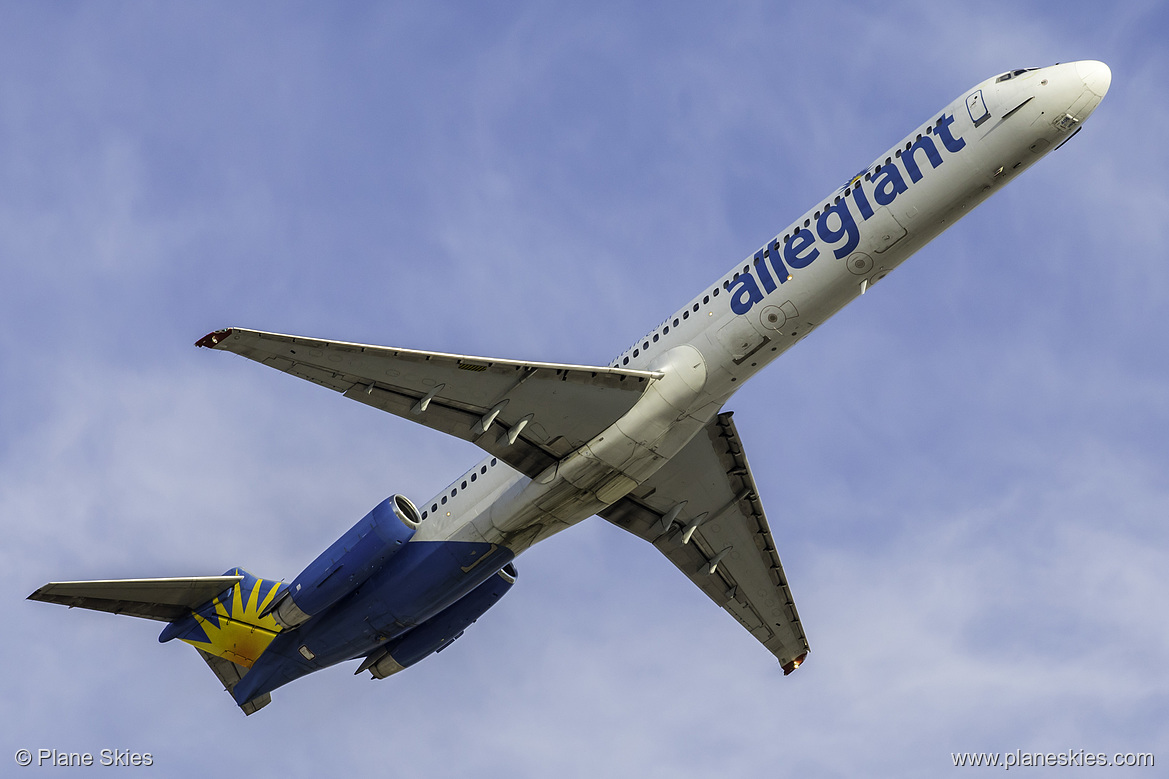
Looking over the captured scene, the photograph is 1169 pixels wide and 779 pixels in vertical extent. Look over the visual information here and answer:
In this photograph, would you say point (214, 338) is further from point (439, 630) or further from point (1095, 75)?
point (1095, 75)

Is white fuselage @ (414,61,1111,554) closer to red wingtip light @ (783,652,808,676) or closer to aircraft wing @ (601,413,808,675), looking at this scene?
aircraft wing @ (601,413,808,675)

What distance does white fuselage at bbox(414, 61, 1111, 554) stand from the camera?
87.9ft

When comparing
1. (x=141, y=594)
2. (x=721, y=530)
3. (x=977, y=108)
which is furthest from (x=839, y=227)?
(x=141, y=594)

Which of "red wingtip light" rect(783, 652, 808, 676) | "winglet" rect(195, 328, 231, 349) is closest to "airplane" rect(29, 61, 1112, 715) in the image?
"winglet" rect(195, 328, 231, 349)

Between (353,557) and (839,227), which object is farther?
(353,557)

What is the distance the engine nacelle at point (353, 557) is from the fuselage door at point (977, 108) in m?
18.0

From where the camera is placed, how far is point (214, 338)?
24406 millimetres

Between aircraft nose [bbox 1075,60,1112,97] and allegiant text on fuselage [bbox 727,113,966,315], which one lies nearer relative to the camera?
aircraft nose [bbox 1075,60,1112,97]

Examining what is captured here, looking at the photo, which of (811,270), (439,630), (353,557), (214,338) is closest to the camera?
(214,338)

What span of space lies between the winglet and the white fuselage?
9187mm

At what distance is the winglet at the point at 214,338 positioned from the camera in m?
24.3

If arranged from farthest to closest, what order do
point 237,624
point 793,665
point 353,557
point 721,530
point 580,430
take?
point 793,665 → point 237,624 → point 721,530 → point 353,557 → point 580,430

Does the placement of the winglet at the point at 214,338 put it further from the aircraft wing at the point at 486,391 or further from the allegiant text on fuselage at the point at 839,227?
the allegiant text on fuselage at the point at 839,227

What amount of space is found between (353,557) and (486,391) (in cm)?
756
